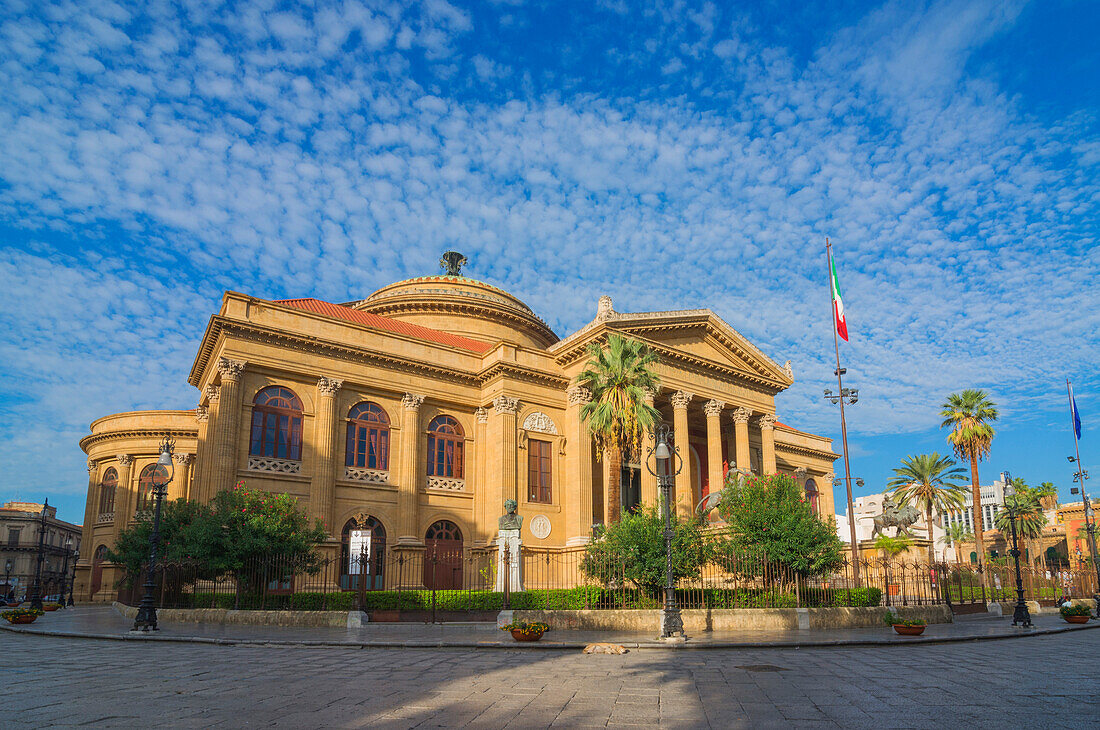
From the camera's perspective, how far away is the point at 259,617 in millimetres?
22188

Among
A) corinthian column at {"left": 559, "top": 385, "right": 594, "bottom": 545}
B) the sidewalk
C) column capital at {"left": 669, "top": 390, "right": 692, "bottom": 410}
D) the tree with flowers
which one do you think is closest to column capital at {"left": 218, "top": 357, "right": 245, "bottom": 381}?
the sidewalk

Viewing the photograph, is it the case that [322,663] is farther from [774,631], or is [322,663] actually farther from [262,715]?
[774,631]

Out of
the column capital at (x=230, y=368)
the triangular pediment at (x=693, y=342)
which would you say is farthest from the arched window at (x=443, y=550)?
the column capital at (x=230, y=368)

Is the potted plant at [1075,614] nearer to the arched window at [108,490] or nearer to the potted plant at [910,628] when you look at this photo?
the potted plant at [910,628]

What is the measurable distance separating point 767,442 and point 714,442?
4420 millimetres

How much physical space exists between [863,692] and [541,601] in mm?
15148

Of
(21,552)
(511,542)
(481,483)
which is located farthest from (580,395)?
(21,552)

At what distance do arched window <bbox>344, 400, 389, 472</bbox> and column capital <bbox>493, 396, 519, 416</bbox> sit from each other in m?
5.43

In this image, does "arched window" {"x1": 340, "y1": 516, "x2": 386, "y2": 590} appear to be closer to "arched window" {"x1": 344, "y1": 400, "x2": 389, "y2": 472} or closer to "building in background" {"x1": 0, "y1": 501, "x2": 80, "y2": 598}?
"arched window" {"x1": 344, "y1": 400, "x2": 389, "y2": 472}

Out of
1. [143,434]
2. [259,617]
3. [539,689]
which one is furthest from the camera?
[143,434]

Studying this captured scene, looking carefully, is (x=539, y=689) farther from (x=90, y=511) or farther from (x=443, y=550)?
(x=90, y=511)

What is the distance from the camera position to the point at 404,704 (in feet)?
27.7

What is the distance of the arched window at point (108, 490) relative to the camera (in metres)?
43.0

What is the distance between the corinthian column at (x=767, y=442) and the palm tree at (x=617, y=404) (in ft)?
33.3
